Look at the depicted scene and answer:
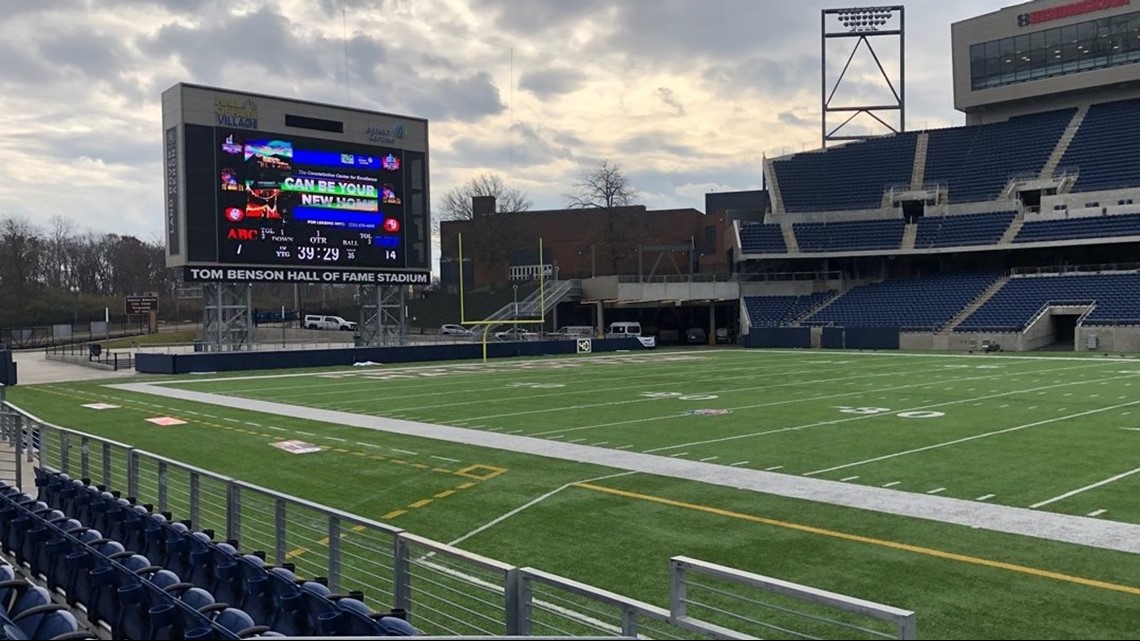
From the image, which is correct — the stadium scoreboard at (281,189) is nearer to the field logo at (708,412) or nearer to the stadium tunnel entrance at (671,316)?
the field logo at (708,412)

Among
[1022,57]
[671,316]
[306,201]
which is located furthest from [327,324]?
[1022,57]

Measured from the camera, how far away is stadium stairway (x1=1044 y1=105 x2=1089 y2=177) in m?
52.8

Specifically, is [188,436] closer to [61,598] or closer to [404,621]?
[61,598]

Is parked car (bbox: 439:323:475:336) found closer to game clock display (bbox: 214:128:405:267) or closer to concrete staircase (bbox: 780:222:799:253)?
concrete staircase (bbox: 780:222:799:253)

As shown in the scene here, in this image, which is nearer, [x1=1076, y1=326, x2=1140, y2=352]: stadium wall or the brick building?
[x1=1076, y1=326, x2=1140, y2=352]: stadium wall

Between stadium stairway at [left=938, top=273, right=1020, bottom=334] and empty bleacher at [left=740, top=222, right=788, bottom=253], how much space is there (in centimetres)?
1219

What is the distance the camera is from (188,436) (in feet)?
59.9

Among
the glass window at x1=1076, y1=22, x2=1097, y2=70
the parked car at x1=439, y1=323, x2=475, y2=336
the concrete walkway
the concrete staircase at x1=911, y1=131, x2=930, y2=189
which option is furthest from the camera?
the parked car at x1=439, y1=323, x2=475, y2=336

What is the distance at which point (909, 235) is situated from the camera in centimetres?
5572

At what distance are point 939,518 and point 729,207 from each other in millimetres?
71569

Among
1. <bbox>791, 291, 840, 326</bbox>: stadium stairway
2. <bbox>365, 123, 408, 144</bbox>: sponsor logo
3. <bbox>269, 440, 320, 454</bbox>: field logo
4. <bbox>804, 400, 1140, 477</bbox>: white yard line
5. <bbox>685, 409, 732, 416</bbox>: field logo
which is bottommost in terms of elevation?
<bbox>269, 440, 320, 454</bbox>: field logo

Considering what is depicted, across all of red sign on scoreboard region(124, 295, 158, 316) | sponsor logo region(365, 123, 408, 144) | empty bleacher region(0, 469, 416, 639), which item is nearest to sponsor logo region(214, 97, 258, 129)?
sponsor logo region(365, 123, 408, 144)

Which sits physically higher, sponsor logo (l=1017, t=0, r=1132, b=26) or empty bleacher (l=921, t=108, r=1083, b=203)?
sponsor logo (l=1017, t=0, r=1132, b=26)

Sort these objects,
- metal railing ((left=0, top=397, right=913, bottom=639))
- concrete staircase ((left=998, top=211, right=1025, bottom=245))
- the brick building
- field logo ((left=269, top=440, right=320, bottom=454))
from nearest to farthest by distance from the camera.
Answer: metal railing ((left=0, top=397, right=913, bottom=639))
field logo ((left=269, top=440, right=320, bottom=454))
concrete staircase ((left=998, top=211, right=1025, bottom=245))
the brick building
